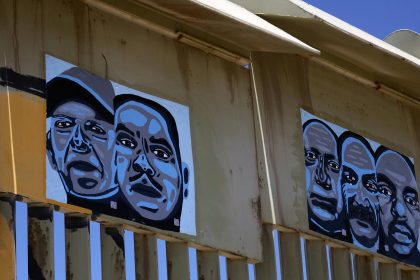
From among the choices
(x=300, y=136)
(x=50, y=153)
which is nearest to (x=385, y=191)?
(x=300, y=136)

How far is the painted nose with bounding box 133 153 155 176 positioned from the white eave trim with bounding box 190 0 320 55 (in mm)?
1266

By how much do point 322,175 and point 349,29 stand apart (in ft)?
4.46

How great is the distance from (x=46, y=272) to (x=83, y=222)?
537mm

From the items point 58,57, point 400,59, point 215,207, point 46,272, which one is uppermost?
point 400,59

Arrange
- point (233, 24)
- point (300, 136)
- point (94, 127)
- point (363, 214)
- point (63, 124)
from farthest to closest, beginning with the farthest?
point (363, 214), point (300, 136), point (233, 24), point (94, 127), point (63, 124)

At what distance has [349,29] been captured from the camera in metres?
12.5

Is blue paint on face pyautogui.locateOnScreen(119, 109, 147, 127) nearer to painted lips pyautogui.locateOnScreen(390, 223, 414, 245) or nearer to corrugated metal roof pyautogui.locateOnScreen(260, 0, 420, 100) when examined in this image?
corrugated metal roof pyautogui.locateOnScreen(260, 0, 420, 100)

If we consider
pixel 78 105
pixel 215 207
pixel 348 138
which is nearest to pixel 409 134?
pixel 348 138

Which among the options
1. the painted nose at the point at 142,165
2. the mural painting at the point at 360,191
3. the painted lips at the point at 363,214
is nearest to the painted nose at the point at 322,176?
the mural painting at the point at 360,191

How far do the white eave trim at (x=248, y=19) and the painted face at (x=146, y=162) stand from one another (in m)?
0.95

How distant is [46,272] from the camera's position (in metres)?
9.59

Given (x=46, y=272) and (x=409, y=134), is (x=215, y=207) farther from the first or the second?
(x=409, y=134)

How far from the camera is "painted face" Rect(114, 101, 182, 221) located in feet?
34.1

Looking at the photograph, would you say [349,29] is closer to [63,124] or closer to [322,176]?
[322,176]
